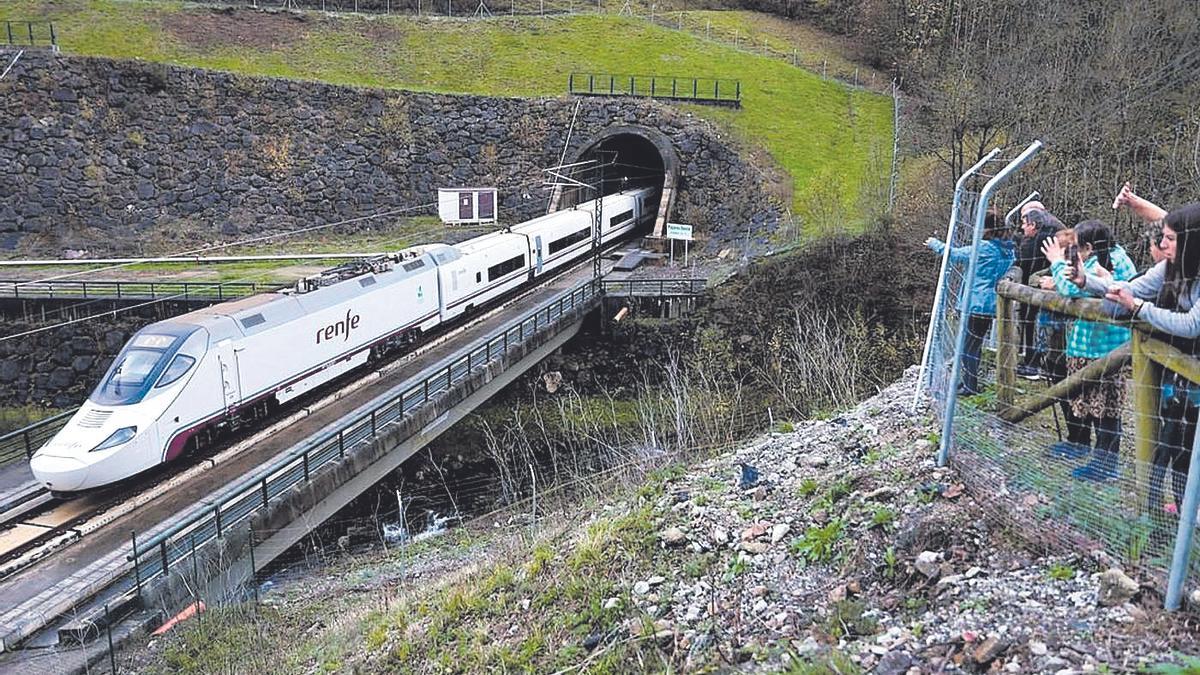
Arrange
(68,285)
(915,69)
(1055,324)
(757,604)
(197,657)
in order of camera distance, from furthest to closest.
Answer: (915,69), (68,285), (197,657), (1055,324), (757,604)

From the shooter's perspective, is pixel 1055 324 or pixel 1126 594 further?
pixel 1055 324

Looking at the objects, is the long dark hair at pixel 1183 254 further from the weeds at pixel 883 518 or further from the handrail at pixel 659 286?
the handrail at pixel 659 286

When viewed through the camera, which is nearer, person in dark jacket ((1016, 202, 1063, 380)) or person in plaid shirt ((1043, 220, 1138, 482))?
person in plaid shirt ((1043, 220, 1138, 482))

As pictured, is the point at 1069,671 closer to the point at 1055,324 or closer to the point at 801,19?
the point at 1055,324

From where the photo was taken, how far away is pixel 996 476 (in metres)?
6.62

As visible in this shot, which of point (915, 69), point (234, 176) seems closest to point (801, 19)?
point (915, 69)

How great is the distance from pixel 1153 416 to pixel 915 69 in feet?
122

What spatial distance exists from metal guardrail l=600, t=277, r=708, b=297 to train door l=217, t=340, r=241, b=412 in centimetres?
1422

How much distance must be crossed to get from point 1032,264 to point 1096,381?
2836 millimetres

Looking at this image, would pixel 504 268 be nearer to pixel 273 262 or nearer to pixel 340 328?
pixel 340 328

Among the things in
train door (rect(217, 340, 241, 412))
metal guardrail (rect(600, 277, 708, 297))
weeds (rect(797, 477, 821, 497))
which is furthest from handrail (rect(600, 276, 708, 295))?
weeds (rect(797, 477, 821, 497))

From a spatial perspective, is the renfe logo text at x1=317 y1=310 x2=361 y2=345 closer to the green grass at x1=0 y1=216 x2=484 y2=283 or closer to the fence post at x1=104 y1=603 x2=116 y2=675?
the fence post at x1=104 y1=603 x2=116 y2=675

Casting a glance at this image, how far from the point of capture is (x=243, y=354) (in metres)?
15.1

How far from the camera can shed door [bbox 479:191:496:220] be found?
3416 cm
